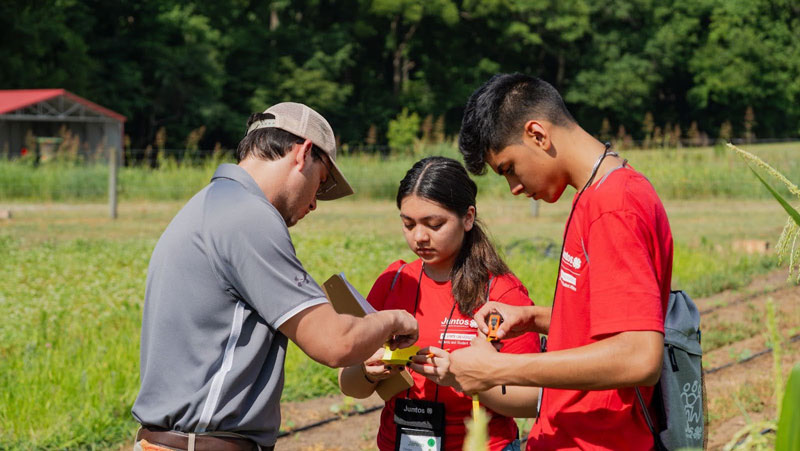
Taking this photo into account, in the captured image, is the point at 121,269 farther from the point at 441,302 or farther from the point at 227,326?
the point at 227,326

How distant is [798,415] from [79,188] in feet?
74.1

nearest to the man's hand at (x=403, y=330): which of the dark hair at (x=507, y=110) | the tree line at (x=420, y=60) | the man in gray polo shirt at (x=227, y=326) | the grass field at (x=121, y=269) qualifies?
the man in gray polo shirt at (x=227, y=326)

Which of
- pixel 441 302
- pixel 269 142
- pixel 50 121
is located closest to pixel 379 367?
pixel 441 302

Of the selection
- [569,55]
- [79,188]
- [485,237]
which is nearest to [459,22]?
[569,55]

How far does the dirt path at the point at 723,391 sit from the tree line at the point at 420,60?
34441 mm

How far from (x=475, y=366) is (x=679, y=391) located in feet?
1.65

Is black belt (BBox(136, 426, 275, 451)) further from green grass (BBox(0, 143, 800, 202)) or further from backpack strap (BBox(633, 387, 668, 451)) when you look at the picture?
green grass (BBox(0, 143, 800, 202))

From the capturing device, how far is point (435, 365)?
8.68 feet

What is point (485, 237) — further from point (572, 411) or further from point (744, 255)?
point (744, 255)

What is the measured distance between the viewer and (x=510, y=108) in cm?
231

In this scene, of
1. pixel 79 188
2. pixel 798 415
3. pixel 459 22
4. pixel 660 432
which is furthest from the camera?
pixel 459 22

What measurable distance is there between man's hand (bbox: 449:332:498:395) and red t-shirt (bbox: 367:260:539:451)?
0.72 m

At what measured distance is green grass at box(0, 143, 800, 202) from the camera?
70.3ft

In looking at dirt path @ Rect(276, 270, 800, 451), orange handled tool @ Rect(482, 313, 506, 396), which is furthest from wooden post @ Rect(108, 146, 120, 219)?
orange handled tool @ Rect(482, 313, 506, 396)
